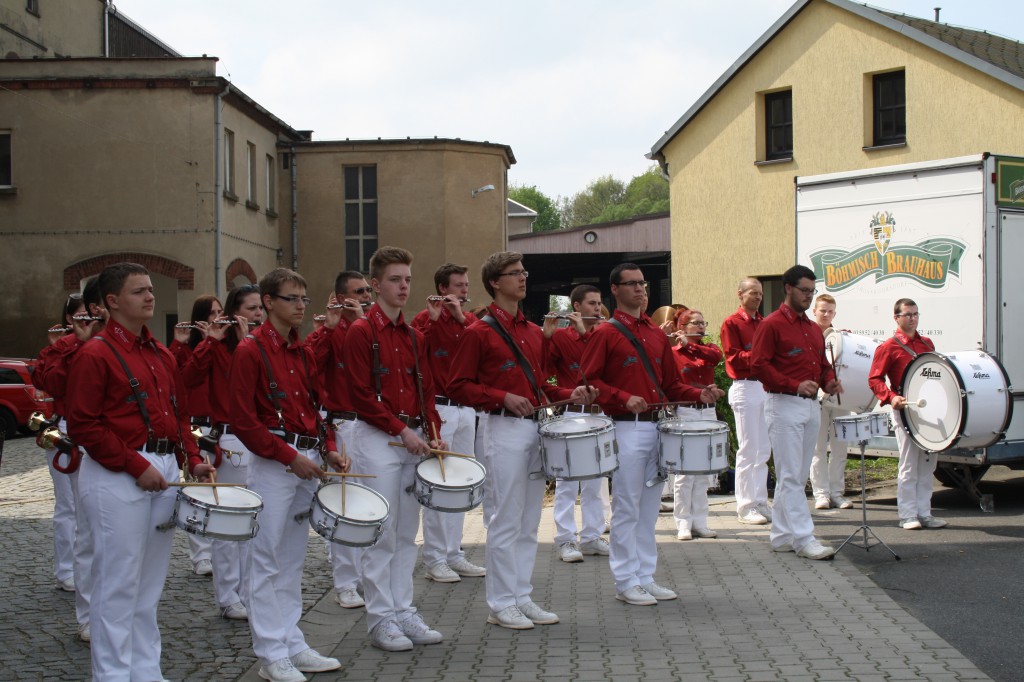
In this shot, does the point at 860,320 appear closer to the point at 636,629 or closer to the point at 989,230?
the point at 989,230

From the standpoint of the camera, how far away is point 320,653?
6926mm

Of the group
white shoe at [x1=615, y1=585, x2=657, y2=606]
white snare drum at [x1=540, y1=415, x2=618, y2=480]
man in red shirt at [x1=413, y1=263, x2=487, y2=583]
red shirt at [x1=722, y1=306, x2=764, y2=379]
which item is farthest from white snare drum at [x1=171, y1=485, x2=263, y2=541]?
red shirt at [x1=722, y1=306, x2=764, y2=379]

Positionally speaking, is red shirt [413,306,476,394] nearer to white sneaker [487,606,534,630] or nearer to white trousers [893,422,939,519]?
white sneaker [487,606,534,630]

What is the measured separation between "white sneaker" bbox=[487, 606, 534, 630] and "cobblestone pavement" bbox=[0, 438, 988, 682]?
0.21 ft

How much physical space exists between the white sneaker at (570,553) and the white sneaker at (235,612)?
117 inches

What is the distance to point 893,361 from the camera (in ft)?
36.2

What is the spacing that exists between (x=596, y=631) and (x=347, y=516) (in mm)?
2014

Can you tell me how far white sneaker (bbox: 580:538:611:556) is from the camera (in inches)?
397

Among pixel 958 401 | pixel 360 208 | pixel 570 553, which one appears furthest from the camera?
pixel 360 208

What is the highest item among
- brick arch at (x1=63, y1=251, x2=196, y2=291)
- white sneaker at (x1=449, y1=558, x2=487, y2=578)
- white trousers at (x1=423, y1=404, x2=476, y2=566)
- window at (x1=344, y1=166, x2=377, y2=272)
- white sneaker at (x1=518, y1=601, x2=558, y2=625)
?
window at (x1=344, y1=166, x2=377, y2=272)

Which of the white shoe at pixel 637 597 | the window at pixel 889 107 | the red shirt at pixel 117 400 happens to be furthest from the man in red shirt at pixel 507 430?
the window at pixel 889 107

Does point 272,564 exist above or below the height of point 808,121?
below

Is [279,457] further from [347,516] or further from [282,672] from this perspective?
[282,672]

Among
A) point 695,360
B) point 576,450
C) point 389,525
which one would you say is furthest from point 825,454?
point 389,525
